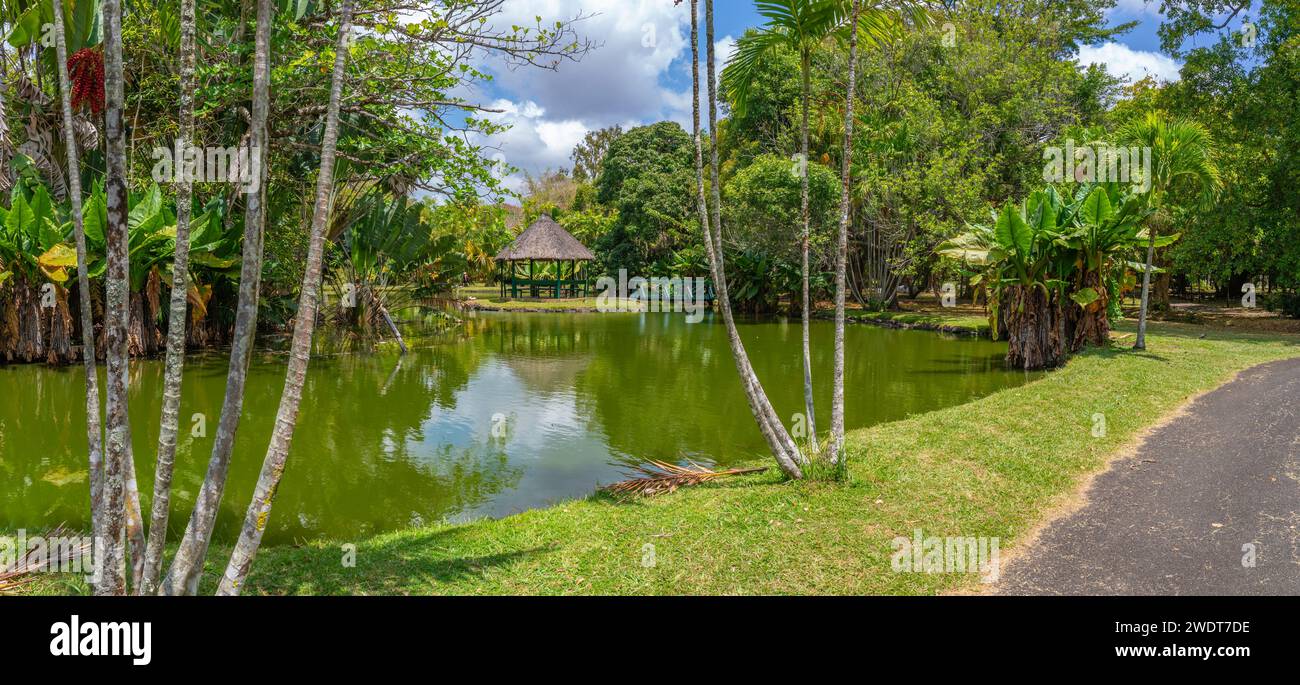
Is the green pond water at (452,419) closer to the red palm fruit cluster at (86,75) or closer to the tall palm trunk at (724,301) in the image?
the tall palm trunk at (724,301)

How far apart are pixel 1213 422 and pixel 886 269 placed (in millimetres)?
19576

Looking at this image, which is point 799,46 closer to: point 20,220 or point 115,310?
point 115,310

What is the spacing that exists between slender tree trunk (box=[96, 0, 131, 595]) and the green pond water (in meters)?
2.63

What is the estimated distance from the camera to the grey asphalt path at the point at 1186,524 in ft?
14.6

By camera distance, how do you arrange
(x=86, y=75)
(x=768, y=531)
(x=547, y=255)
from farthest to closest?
(x=547, y=255)
(x=768, y=531)
(x=86, y=75)

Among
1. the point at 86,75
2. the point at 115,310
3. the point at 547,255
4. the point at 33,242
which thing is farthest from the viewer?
the point at 547,255

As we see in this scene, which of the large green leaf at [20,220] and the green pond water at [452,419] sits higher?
the large green leaf at [20,220]

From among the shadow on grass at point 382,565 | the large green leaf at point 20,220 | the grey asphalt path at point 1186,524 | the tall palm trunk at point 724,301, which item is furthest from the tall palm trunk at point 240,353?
the large green leaf at point 20,220

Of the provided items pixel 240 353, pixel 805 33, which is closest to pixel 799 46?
pixel 805 33

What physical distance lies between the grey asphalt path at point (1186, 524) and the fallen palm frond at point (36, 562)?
230 inches

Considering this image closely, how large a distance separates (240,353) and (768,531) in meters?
3.67

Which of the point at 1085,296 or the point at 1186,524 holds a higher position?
the point at 1085,296

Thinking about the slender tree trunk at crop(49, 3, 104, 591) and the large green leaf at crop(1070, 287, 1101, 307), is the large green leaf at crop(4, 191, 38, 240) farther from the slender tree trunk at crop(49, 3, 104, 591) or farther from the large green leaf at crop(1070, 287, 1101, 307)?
the large green leaf at crop(1070, 287, 1101, 307)

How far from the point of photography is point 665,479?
689cm
